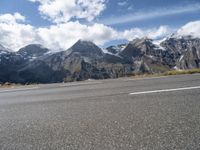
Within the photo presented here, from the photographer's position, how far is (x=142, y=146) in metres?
3.34

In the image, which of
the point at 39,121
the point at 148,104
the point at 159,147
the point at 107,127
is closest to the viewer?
the point at 159,147

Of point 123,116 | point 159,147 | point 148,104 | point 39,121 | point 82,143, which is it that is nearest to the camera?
point 159,147

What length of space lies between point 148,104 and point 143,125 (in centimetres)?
169

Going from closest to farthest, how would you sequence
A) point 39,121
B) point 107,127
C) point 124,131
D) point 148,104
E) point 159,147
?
point 159,147
point 124,131
point 107,127
point 39,121
point 148,104

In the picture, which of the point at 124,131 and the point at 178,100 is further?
the point at 178,100

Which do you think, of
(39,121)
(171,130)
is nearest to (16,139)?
(39,121)

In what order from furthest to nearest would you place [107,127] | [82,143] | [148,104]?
1. [148,104]
2. [107,127]
3. [82,143]

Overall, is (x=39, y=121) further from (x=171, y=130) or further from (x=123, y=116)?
(x=171, y=130)

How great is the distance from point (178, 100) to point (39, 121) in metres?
2.92

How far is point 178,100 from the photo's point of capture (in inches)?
235

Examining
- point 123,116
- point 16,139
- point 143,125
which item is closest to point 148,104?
point 123,116

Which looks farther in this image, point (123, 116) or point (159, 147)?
point (123, 116)

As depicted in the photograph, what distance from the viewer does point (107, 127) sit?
423 cm

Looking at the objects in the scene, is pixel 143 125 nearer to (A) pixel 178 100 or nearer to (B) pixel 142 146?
(B) pixel 142 146
